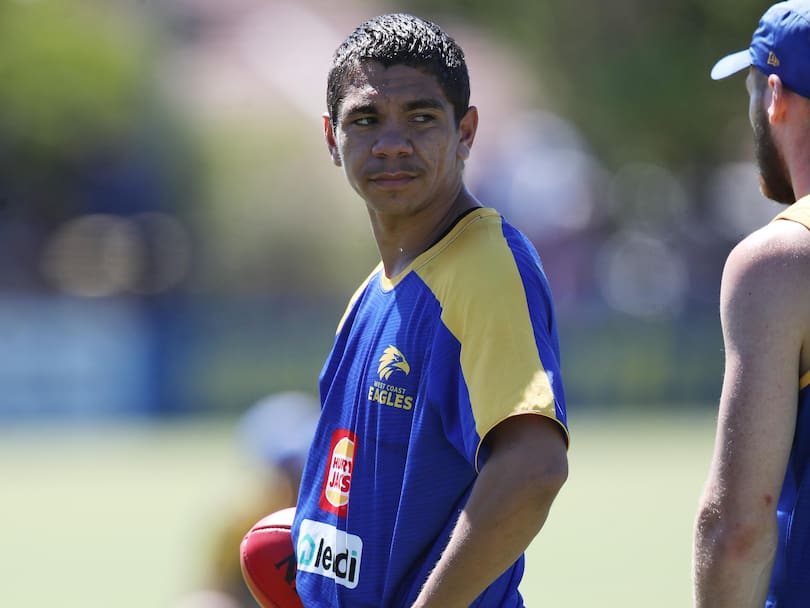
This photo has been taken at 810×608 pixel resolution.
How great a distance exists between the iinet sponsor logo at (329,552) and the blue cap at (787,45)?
57.1 inches

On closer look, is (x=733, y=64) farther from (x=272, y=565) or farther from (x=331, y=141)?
(x=272, y=565)

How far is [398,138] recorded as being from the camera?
315 cm

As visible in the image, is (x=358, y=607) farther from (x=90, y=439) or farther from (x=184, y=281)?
(x=184, y=281)

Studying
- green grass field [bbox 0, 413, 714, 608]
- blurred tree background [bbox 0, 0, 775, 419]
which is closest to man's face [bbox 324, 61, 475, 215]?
green grass field [bbox 0, 413, 714, 608]

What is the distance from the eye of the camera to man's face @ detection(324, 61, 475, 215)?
3.15m

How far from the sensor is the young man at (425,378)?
280 cm

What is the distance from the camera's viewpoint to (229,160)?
95.4 feet

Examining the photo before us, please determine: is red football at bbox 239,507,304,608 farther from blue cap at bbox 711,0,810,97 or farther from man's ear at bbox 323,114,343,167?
blue cap at bbox 711,0,810,97

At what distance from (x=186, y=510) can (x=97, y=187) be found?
1775 cm

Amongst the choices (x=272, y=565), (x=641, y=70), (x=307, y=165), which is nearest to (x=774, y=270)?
(x=272, y=565)

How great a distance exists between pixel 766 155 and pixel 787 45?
0.26 meters

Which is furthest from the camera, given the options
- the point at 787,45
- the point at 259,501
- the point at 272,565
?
the point at 259,501

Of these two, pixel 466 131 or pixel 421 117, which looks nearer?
pixel 421 117

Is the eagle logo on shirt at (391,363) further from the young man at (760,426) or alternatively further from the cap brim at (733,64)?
the cap brim at (733,64)
